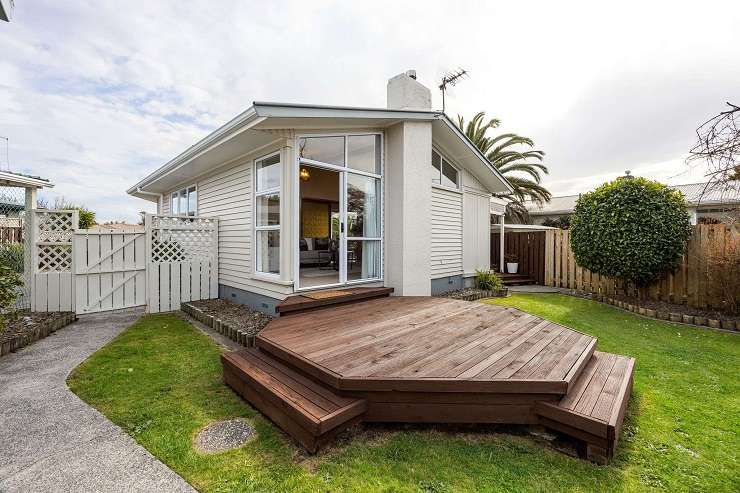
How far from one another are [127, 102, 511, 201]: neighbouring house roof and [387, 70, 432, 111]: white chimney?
0.51m

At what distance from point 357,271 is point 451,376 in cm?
367

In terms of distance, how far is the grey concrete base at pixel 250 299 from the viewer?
5.59 meters

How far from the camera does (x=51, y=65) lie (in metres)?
6.96

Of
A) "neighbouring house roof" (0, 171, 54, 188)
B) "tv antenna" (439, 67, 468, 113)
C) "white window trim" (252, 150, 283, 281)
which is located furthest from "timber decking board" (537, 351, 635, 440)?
"tv antenna" (439, 67, 468, 113)

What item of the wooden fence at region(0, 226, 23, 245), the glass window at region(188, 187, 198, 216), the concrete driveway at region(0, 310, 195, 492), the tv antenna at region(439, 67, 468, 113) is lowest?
the concrete driveway at region(0, 310, 195, 492)

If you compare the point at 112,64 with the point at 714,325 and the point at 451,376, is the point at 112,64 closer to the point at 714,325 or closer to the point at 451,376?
the point at 451,376

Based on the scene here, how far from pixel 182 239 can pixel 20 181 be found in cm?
367

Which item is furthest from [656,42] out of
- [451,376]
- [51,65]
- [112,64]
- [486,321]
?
[51,65]

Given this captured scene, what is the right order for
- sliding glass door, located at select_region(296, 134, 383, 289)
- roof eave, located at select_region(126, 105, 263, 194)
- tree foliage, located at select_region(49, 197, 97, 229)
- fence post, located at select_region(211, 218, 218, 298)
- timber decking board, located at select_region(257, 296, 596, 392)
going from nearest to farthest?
timber decking board, located at select_region(257, 296, 596, 392) < roof eave, located at select_region(126, 105, 263, 194) < sliding glass door, located at select_region(296, 134, 383, 289) < fence post, located at select_region(211, 218, 218, 298) < tree foliage, located at select_region(49, 197, 97, 229)

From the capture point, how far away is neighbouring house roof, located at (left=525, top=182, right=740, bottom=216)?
5.18 metres

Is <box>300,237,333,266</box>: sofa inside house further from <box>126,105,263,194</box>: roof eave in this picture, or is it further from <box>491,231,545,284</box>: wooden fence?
<box>491,231,545,284</box>: wooden fence

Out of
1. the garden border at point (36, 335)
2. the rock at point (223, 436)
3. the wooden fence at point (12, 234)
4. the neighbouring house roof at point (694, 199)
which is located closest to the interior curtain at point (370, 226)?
the rock at point (223, 436)

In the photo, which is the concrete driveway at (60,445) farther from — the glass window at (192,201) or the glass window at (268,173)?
the glass window at (192,201)

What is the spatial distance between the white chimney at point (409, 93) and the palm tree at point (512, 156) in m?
11.1
